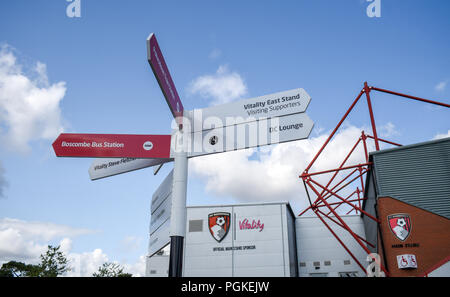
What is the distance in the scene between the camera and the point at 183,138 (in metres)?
11.9

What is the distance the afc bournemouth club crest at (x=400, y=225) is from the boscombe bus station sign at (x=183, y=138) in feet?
26.8

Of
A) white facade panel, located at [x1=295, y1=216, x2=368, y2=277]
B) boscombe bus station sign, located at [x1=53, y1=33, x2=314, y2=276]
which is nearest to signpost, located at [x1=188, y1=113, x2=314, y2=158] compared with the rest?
boscombe bus station sign, located at [x1=53, y1=33, x2=314, y2=276]

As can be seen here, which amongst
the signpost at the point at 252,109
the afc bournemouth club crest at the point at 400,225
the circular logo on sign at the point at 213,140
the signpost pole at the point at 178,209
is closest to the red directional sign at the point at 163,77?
→ the signpost at the point at 252,109

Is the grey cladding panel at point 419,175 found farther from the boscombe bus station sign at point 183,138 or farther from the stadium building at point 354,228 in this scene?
the boscombe bus station sign at point 183,138

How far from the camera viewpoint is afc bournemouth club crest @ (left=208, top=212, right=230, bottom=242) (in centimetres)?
2397

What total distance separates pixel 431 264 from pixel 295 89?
10051 millimetres

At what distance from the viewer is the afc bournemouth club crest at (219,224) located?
23969mm

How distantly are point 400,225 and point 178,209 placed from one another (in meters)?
10.7

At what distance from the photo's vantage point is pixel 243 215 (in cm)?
2422

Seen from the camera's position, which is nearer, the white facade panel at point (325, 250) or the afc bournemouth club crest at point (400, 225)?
the afc bournemouth club crest at point (400, 225)

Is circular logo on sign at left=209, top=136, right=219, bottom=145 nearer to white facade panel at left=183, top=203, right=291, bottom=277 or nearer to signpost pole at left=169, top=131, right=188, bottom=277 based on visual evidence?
signpost pole at left=169, top=131, right=188, bottom=277

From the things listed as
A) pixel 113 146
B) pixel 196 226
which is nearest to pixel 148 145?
pixel 113 146
